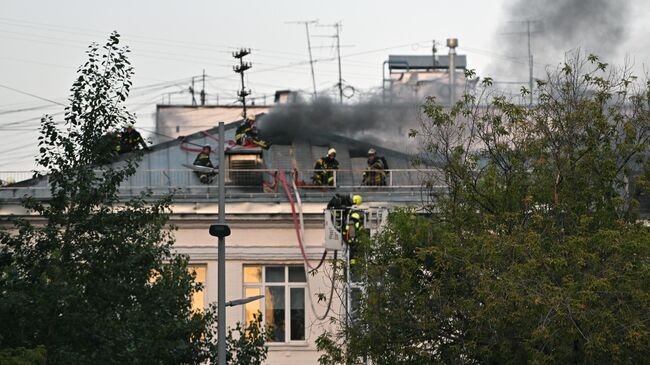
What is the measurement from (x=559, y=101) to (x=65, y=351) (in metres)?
11.1

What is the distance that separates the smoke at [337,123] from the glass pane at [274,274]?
749 cm

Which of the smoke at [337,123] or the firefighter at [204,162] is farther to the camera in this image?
the smoke at [337,123]

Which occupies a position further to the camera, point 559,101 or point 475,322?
point 559,101

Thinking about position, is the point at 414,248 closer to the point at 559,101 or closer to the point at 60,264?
the point at 559,101

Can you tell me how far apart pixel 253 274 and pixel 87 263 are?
18662 millimetres

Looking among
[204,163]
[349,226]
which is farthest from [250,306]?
[349,226]

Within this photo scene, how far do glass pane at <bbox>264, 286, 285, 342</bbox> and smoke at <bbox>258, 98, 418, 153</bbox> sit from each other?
775cm

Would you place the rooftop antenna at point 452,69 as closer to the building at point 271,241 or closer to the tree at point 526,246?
the building at point 271,241

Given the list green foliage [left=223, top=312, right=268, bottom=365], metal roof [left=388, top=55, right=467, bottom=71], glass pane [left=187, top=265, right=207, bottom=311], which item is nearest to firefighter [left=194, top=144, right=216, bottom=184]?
glass pane [left=187, top=265, right=207, bottom=311]

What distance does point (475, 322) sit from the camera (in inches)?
1396

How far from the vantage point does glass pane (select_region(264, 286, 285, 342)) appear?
52688mm

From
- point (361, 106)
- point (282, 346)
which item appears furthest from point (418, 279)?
point (361, 106)

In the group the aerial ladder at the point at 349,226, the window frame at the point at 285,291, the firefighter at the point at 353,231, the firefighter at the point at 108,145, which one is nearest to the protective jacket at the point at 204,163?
the window frame at the point at 285,291

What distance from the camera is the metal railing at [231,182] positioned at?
53875mm
